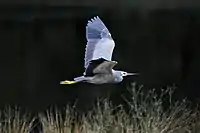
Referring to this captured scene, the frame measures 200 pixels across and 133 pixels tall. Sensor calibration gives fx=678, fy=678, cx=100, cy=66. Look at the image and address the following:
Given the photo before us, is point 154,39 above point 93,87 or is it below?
above

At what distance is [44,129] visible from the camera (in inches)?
194

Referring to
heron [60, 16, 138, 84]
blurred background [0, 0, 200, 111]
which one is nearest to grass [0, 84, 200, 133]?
heron [60, 16, 138, 84]

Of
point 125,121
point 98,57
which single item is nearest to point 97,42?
point 98,57

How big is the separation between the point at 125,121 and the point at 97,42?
68 centimetres

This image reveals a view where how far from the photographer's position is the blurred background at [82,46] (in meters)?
6.44

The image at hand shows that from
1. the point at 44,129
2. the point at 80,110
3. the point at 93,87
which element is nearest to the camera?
the point at 44,129

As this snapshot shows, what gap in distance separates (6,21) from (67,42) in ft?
2.05

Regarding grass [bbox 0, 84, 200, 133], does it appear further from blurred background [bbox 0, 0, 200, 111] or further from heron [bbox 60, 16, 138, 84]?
blurred background [bbox 0, 0, 200, 111]

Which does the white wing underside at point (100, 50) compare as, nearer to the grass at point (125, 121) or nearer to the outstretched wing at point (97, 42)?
the outstretched wing at point (97, 42)

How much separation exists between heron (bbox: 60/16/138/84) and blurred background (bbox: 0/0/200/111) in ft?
6.27

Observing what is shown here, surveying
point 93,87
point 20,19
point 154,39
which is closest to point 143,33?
point 154,39

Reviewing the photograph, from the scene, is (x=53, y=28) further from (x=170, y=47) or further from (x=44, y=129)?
(x=44, y=129)

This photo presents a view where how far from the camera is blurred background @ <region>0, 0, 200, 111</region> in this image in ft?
21.1

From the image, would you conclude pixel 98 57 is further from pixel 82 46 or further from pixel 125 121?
pixel 82 46
